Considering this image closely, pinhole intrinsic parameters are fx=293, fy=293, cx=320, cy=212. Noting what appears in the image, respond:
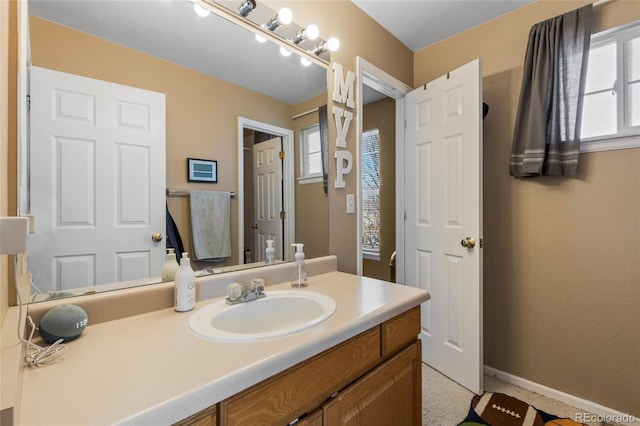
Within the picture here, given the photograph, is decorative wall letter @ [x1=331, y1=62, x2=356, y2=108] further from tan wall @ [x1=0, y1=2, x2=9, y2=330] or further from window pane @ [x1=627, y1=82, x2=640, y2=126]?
window pane @ [x1=627, y1=82, x2=640, y2=126]

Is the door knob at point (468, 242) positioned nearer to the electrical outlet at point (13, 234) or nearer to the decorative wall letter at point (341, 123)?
the decorative wall letter at point (341, 123)

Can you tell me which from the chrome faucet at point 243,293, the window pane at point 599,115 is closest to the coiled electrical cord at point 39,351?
the chrome faucet at point 243,293

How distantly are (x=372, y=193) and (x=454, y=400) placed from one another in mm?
1817

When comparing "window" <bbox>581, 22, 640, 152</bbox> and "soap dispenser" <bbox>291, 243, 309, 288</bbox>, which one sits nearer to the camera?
"soap dispenser" <bbox>291, 243, 309, 288</bbox>

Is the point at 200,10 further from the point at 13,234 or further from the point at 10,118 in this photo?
the point at 13,234

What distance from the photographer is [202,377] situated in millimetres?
583

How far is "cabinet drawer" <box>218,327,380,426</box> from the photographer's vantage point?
24.8 inches

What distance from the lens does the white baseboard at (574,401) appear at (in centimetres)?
157

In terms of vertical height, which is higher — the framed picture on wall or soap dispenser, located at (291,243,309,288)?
the framed picture on wall

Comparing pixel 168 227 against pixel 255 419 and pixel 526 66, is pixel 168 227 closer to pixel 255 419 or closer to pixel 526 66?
pixel 255 419

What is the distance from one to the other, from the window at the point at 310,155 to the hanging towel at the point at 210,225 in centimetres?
46

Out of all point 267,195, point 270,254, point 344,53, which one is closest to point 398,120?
point 344,53

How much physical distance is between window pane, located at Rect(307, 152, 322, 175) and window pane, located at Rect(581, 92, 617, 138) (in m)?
1.53

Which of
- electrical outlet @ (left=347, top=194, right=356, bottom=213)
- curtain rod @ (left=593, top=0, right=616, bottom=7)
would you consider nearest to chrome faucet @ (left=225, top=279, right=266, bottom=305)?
electrical outlet @ (left=347, top=194, right=356, bottom=213)
